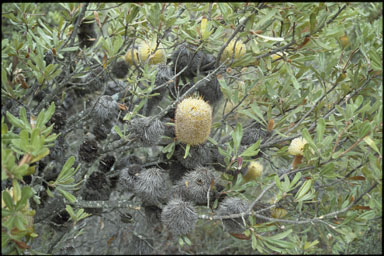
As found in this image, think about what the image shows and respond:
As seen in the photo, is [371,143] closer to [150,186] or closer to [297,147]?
[297,147]

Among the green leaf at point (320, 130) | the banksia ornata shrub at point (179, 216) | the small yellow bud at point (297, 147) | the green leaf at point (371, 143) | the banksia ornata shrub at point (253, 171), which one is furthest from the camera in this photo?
the banksia ornata shrub at point (253, 171)

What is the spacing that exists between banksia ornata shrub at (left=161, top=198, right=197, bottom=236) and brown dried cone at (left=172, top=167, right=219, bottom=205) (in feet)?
0.16

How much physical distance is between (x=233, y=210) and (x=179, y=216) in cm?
22

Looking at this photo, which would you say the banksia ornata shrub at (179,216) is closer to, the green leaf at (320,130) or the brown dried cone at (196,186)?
the brown dried cone at (196,186)

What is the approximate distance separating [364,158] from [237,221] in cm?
58

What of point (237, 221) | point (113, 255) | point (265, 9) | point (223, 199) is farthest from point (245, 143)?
point (113, 255)

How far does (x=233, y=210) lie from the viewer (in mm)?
1514

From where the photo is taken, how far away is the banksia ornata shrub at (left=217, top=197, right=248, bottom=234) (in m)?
1.51

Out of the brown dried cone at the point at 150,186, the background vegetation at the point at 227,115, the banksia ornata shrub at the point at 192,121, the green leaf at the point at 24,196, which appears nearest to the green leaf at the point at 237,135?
the background vegetation at the point at 227,115

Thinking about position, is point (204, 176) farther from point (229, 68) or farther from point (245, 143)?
point (229, 68)

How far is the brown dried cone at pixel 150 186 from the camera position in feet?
5.15

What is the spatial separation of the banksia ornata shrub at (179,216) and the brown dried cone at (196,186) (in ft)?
0.16

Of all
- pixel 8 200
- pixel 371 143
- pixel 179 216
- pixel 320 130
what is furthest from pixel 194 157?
pixel 8 200

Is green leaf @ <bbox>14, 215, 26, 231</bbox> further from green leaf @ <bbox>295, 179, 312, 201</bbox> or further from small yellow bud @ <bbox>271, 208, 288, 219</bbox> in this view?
small yellow bud @ <bbox>271, 208, 288, 219</bbox>
